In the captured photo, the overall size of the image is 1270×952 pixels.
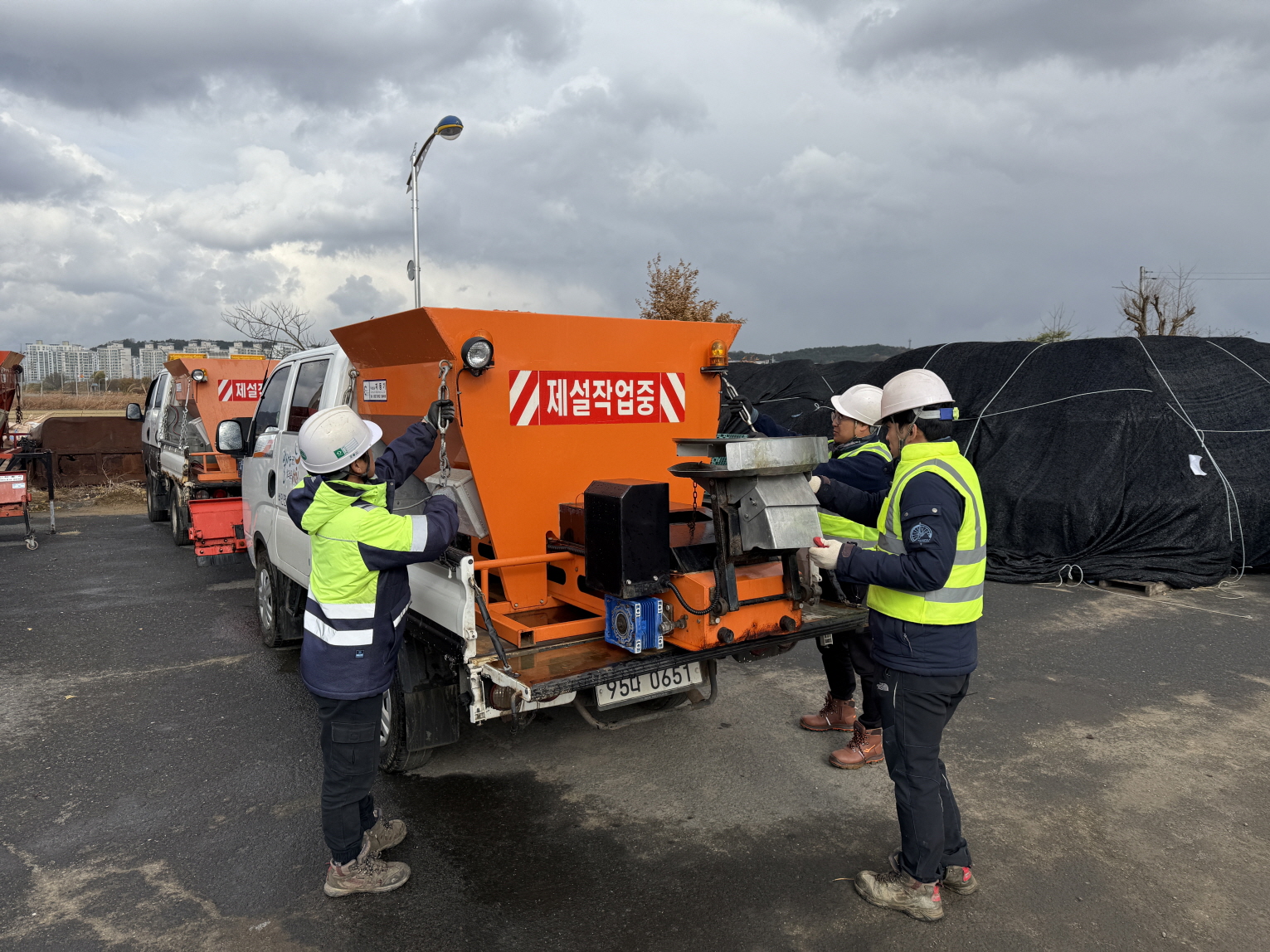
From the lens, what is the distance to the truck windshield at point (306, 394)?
545 cm

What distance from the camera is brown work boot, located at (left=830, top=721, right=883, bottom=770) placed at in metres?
4.46

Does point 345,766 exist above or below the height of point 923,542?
below

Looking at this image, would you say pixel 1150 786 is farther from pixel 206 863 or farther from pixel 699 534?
pixel 206 863

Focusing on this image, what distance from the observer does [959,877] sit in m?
3.31

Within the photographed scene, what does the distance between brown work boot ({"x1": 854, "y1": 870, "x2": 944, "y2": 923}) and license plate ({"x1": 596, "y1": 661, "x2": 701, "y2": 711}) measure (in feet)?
3.51

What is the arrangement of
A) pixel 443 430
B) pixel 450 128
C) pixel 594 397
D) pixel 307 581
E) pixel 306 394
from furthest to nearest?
pixel 450 128, pixel 306 394, pixel 307 581, pixel 594 397, pixel 443 430

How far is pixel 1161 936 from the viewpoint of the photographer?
10.0 ft

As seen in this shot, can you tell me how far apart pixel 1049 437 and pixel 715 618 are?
816cm

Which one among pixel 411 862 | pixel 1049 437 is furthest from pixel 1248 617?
pixel 411 862

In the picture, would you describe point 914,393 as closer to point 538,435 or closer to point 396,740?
point 538,435

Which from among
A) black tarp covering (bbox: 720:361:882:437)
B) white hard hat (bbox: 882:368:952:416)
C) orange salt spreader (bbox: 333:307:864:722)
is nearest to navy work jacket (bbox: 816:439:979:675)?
white hard hat (bbox: 882:368:952:416)

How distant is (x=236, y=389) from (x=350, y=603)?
31.0ft

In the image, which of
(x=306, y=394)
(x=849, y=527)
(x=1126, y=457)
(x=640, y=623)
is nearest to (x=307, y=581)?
(x=306, y=394)

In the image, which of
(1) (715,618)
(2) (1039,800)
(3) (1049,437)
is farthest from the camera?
(3) (1049,437)
